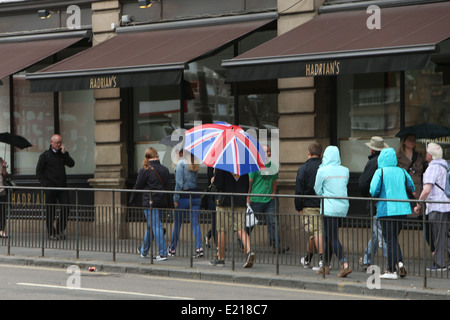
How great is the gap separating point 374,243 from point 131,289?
3.13 meters

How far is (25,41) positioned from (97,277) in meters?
8.41

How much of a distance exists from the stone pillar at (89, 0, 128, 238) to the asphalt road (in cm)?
510

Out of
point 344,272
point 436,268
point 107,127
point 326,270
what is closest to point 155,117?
point 107,127

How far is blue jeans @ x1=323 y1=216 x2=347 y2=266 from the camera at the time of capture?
11.2 m

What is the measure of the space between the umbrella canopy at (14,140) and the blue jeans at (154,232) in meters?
5.82

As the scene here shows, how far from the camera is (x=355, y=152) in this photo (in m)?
15.3

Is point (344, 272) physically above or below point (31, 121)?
below

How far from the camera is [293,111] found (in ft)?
50.4

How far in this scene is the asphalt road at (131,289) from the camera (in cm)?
984

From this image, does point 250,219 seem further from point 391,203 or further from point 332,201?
point 391,203
